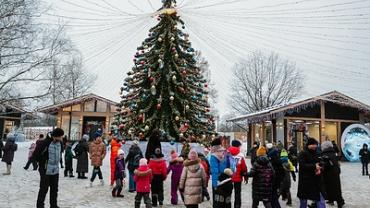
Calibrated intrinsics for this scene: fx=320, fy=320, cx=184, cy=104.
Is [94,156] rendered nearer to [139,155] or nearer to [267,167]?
[139,155]

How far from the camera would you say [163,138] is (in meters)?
14.1

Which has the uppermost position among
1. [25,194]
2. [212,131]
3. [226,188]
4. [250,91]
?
[250,91]

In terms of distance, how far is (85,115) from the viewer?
33.9m

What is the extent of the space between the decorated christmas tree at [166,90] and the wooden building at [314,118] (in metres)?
10.3

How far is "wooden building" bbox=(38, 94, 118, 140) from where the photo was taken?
3356 cm

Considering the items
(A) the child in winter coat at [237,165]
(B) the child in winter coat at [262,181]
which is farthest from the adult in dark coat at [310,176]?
(A) the child in winter coat at [237,165]

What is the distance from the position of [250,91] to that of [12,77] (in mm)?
31804

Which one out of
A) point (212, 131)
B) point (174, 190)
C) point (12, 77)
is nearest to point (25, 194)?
point (174, 190)

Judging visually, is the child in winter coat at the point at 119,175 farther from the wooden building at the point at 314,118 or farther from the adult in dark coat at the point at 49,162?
the wooden building at the point at 314,118

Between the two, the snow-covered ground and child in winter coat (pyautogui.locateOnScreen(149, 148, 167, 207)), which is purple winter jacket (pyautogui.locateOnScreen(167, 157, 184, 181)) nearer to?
child in winter coat (pyautogui.locateOnScreen(149, 148, 167, 207))

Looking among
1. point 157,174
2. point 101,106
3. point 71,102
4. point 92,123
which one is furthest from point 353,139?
point 71,102

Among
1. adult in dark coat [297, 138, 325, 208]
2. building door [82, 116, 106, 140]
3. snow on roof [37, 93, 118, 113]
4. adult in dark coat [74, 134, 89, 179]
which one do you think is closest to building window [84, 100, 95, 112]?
snow on roof [37, 93, 118, 113]

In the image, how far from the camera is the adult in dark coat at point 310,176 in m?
6.37

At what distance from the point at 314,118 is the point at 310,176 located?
2007 cm
